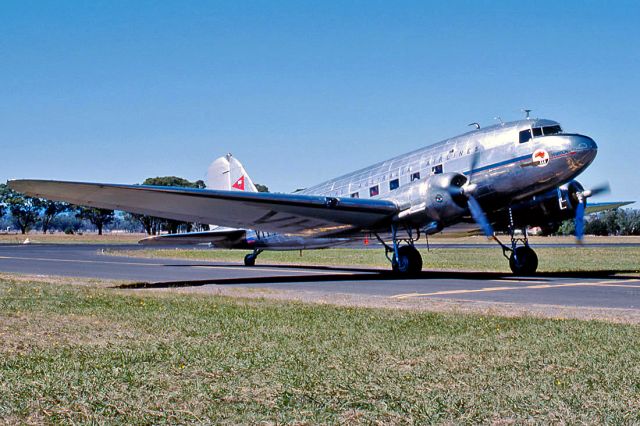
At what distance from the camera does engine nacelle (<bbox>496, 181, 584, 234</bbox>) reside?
23734 mm

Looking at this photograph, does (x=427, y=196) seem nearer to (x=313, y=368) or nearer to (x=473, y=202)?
(x=473, y=202)

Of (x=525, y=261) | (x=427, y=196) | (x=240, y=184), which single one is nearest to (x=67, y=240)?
(x=240, y=184)

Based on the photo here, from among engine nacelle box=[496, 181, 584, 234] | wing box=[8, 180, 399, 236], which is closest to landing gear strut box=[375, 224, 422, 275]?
wing box=[8, 180, 399, 236]

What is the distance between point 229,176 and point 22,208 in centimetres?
14261

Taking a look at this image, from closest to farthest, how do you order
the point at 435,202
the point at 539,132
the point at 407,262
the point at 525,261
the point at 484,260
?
1. the point at 539,132
2. the point at 435,202
3. the point at 407,262
4. the point at 525,261
5. the point at 484,260

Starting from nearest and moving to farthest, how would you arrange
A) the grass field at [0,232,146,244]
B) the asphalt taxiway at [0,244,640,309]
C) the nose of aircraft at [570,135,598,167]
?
1. the asphalt taxiway at [0,244,640,309]
2. the nose of aircraft at [570,135,598,167]
3. the grass field at [0,232,146,244]

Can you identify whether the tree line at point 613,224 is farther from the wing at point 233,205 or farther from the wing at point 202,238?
the wing at point 233,205

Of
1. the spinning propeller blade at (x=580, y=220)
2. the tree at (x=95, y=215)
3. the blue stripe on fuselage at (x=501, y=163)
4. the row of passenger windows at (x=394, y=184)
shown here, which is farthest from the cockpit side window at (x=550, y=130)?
the tree at (x=95, y=215)

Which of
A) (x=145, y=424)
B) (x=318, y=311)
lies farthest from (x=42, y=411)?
(x=318, y=311)

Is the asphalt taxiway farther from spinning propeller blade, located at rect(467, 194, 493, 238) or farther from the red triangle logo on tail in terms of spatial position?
the red triangle logo on tail

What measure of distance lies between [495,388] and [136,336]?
554cm

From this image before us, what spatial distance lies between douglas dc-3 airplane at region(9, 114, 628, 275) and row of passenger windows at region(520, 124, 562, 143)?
0.03 metres

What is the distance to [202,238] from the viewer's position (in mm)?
31375

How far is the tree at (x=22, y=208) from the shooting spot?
157 meters
